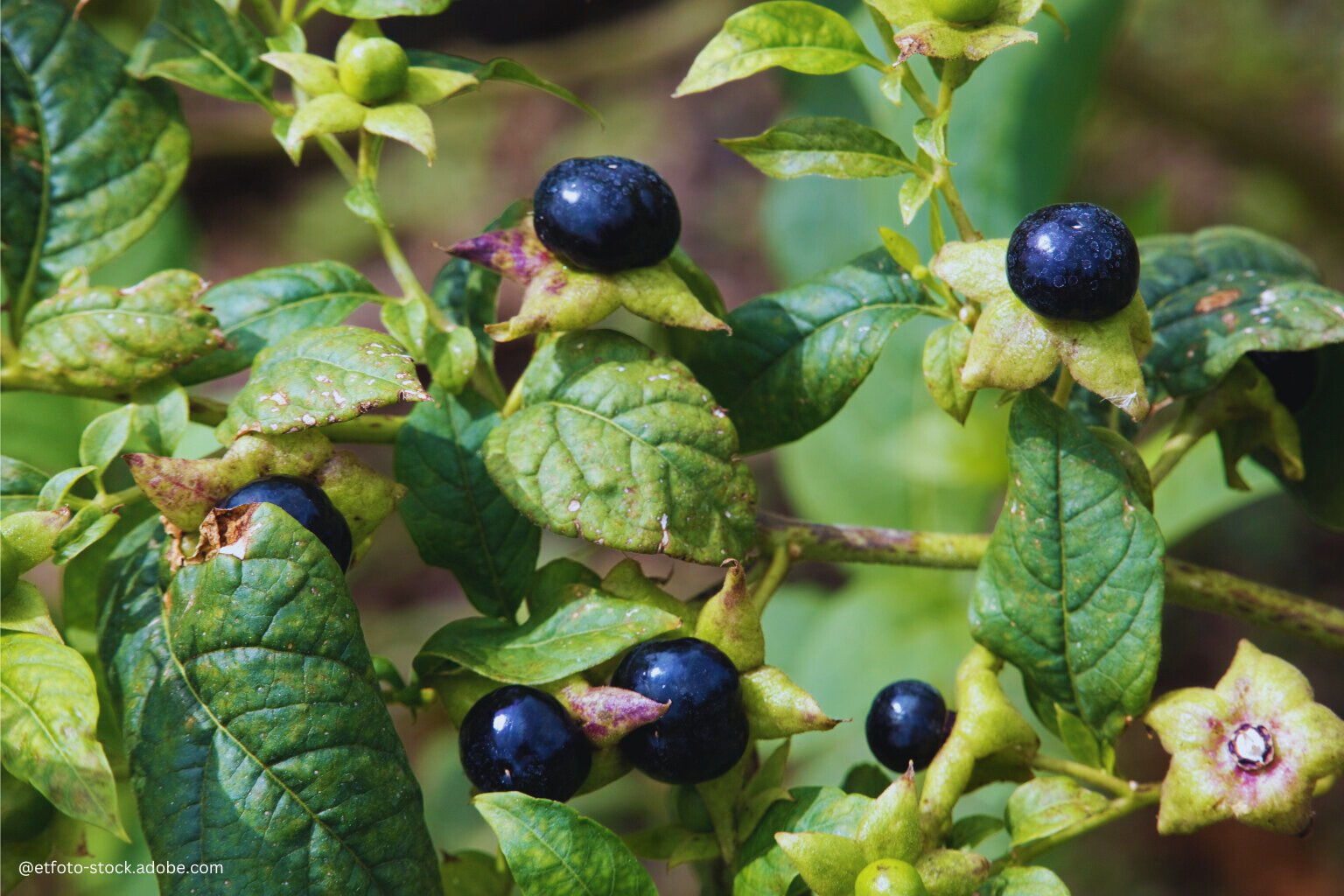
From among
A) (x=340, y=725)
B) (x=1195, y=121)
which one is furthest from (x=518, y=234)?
(x=1195, y=121)

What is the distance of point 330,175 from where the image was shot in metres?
4.01

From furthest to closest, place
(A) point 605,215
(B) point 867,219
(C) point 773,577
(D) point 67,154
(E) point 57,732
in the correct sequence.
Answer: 1. (B) point 867,219
2. (D) point 67,154
3. (C) point 773,577
4. (A) point 605,215
5. (E) point 57,732

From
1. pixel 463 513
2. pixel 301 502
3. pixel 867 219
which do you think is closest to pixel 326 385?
pixel 301 502

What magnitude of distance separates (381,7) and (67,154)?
37 cm

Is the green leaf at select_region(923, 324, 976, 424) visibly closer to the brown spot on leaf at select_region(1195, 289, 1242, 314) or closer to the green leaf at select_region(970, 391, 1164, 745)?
the green leaf at select_region(970, 391, 1164, 745)

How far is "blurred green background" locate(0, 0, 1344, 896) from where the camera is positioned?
6.10 ft

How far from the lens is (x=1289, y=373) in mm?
1207

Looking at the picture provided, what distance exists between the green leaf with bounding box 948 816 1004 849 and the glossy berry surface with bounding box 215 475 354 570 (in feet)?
1.73

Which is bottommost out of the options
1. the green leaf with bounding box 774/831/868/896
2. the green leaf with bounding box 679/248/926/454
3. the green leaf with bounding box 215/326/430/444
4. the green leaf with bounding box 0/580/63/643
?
the green leaf with bounding box 774/831/868/896

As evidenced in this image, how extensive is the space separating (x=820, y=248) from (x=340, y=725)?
145cm

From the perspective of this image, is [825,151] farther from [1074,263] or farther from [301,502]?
[301,502]

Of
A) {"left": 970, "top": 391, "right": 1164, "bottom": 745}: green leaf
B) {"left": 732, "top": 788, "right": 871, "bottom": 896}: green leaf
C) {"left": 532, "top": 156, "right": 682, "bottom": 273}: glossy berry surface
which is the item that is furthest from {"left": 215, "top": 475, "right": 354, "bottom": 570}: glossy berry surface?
{"left": 970, "top": 391, "right": 1164, "bottom": 745}: green leaf

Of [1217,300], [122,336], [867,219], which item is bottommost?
[867,219]

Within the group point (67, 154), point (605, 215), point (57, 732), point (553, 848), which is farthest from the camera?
point (67, 154)
